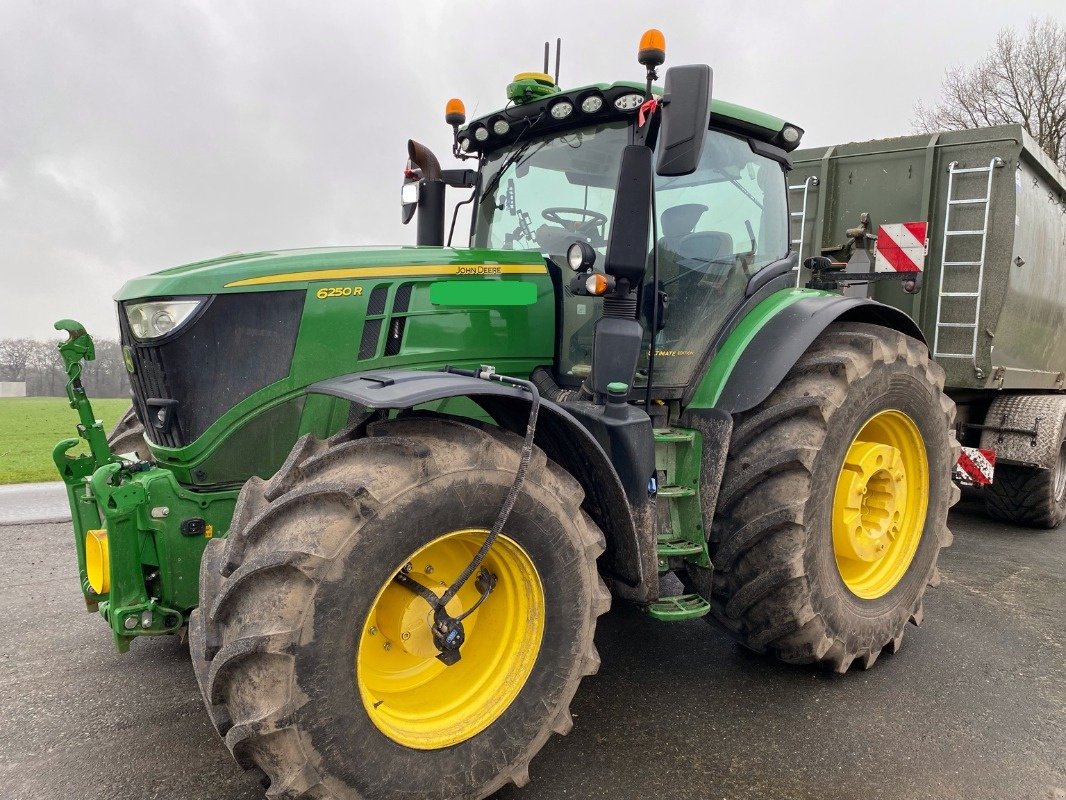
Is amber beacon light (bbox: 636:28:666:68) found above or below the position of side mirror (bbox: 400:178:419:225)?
above

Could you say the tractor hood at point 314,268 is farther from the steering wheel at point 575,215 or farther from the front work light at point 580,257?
the front work light at point 580,257

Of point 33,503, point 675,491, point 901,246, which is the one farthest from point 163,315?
point 33,503

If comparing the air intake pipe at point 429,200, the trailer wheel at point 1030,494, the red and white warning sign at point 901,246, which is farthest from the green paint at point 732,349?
the trailer wheel at point 1030,494

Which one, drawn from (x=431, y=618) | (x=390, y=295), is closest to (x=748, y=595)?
(x=431, y=618)

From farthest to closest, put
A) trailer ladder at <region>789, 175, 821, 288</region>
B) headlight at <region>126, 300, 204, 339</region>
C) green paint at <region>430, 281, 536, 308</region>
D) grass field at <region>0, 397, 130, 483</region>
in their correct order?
grass field at <region>0, 397, 130, 483</region> < trailer ladder at <region>789, 175, 821, 288</region> < green paint at <region>430, 281, 536, 308</region> < headlight at <region>126, 300, 204, 339</region>

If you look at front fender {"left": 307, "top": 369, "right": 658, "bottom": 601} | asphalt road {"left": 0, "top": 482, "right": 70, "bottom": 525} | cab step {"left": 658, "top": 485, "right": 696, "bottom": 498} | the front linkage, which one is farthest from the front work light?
asphalt road {"left": 0, "top": 482, "right": 70, "bottom": 525}

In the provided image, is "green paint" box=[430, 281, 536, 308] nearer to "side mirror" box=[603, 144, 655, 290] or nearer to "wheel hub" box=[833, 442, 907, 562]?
"side mirror" box=[603, 144, 655, 290]

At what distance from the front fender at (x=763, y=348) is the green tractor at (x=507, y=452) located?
0.02m

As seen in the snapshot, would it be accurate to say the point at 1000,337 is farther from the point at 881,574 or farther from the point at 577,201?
the point at 577,201

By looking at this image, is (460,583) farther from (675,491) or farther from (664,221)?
(664,221)

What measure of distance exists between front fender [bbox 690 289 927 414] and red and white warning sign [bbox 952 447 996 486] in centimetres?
285

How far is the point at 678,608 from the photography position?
9.59 feet

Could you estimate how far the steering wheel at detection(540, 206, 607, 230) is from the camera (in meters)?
3.22

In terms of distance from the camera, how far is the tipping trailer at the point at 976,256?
18.1 ft
